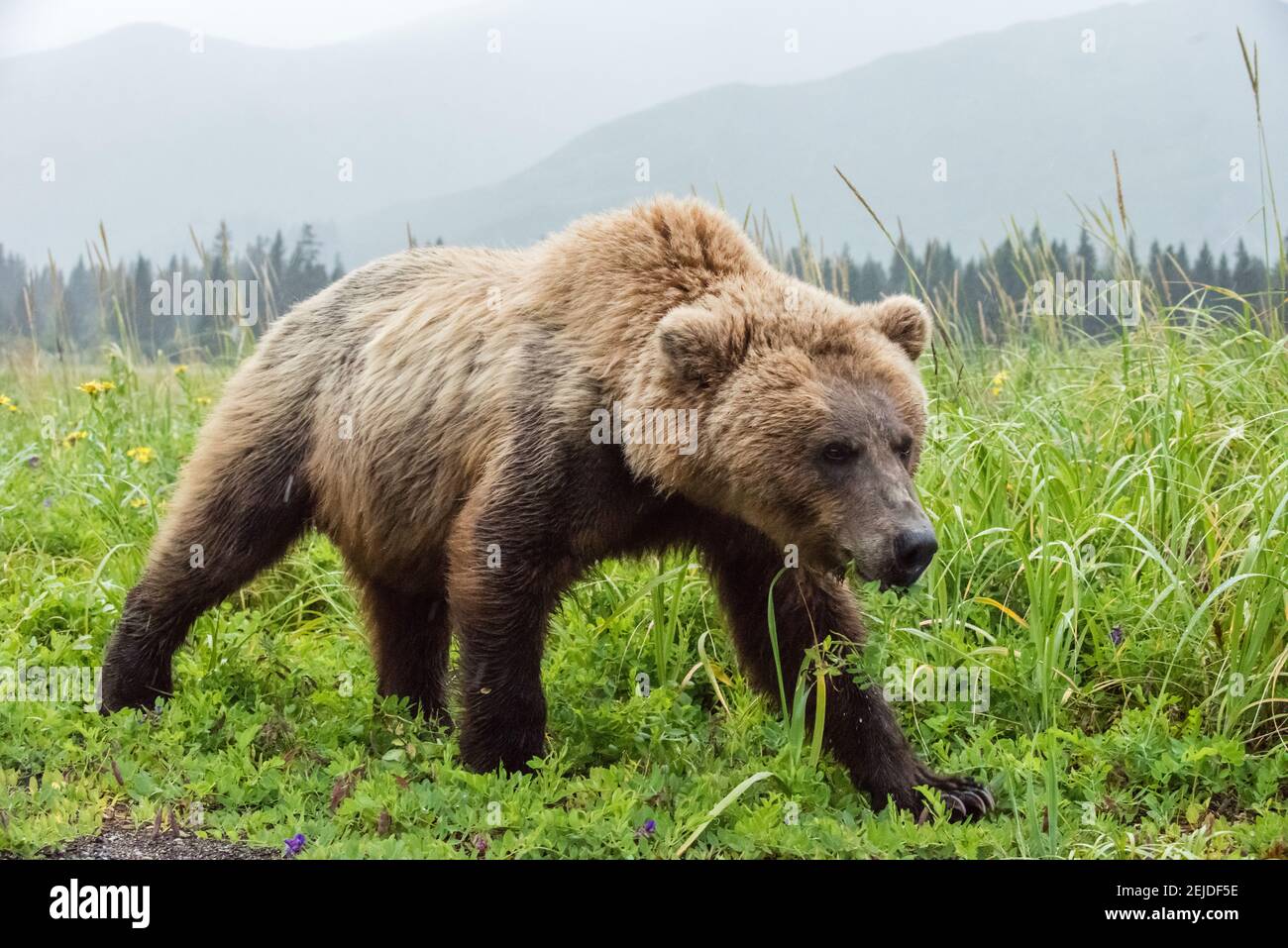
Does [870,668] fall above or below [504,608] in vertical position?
below

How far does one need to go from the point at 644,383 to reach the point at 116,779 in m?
2.08

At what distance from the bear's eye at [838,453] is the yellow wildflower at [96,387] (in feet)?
14.4

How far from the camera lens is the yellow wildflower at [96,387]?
265 inches

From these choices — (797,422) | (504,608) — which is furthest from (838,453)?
(504,608)

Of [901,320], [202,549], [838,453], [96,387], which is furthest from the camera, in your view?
[96,387]

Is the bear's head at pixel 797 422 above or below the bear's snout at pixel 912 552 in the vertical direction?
above

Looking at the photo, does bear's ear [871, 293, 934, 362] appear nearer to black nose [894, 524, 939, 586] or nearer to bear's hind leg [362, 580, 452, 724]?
black nose [894, 524, 939, 586]

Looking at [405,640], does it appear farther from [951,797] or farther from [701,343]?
[951,797]

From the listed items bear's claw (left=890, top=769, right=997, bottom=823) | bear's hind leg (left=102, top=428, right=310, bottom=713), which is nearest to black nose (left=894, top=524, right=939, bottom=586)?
bear's claw (left=890, top=769, right=997, bottom=823)

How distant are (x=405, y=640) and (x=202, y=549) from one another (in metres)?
0.86

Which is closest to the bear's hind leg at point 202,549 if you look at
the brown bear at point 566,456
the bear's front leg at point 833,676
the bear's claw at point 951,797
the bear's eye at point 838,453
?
the brown bear at point 566,456

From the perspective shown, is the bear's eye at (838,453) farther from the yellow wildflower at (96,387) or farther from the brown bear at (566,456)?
the yellow wildflower at (96,387)

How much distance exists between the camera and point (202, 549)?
202 inches
